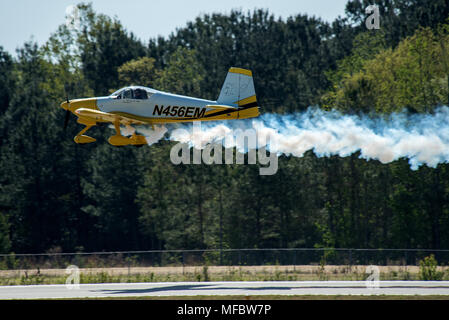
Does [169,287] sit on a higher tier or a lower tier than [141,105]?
lower

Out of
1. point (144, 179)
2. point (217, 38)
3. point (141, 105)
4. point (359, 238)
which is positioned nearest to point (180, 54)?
point (217, 38)

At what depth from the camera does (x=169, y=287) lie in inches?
1393

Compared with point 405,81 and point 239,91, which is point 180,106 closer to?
point 239,91

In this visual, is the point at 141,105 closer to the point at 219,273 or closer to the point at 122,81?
the point at 219,273

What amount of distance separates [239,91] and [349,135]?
6.67 meters

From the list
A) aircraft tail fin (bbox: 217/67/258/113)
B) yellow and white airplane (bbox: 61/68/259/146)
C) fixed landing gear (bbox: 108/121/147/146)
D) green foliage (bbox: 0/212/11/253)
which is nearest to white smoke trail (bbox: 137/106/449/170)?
yellow and white airplane (bbox: 61/68/259/146)

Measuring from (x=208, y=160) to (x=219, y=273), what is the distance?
1824cm

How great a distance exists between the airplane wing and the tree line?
22176 mm

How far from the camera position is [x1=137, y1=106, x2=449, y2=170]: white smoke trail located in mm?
33656

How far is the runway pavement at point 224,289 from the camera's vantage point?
102 ft

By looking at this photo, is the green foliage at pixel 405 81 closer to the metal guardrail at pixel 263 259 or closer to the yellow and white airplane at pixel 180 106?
the metal guardrail at pixel 263 259

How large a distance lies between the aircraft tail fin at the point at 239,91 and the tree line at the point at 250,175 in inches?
766

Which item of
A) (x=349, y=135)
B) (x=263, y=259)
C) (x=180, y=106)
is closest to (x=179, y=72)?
(x=263, y=259)

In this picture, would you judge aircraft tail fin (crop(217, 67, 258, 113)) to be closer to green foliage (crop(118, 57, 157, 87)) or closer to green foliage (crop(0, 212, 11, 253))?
green foliage (crop(0, 212, 11, 253))
